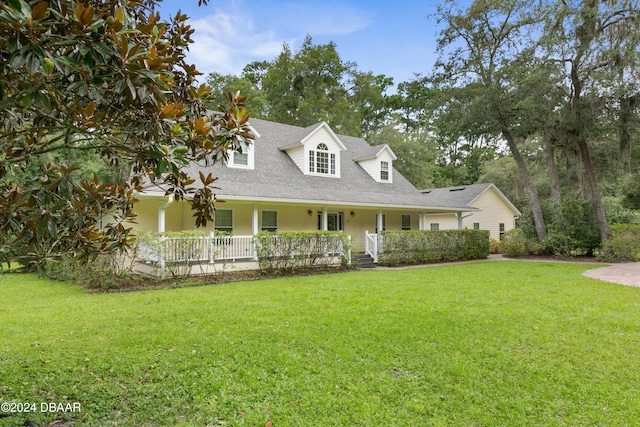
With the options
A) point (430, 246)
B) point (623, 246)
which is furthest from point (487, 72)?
point (623, 246)

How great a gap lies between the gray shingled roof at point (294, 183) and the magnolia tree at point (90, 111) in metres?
8.63

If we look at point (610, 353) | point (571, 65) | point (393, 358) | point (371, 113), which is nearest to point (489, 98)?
point (571, 65)

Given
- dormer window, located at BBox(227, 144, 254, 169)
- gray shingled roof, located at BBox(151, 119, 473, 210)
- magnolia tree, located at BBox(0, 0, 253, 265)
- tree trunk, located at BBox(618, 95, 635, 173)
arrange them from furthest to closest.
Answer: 1. tree trunk, located at BBox(618, 95, 635, 173)
2. dormer window, located at BBox(227, 144, 254, 169)
3. gray shingled roof, located at BBox(151, 119, 473, 210)
4. magnolia tree, located at BBox(0, 0, 253, 265)

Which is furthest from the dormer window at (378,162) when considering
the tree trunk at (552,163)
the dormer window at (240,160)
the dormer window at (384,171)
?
the tree trunk at (552,163)

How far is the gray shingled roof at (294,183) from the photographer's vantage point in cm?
1306

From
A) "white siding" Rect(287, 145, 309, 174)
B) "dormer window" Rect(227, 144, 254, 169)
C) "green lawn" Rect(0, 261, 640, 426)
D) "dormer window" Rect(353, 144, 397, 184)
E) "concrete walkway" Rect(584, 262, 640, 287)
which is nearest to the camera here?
"green lawn" Rect(0, 261, 640, 426)

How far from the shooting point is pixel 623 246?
51.0 feet

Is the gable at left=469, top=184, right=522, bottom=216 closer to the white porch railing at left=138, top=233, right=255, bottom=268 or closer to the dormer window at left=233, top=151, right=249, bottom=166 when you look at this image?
the dormer window at left=233, top=151, right=249, bottom=166

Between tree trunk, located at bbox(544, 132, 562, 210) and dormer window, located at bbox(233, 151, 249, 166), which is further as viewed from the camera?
tree trunk, located at bbox(544, 132, 562, 210)

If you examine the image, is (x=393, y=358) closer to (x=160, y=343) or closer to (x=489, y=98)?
(x=160, y=343)

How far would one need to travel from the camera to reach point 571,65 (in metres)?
16.2

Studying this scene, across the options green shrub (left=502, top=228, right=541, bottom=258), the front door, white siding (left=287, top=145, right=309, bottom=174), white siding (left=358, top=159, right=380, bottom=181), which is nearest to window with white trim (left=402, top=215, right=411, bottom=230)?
white siding (left=358, top=159, right=380, bottom=181)

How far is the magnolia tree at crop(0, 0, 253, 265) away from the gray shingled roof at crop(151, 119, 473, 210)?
8.63 metres

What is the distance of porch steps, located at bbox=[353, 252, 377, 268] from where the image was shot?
13.9 metres
